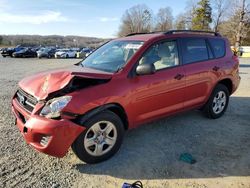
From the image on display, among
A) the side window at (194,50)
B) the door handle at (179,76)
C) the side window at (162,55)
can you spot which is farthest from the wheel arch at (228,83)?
the side window at (162,55)

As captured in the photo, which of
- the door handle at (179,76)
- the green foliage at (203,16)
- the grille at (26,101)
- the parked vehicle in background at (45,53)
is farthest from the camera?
the green foliage at (203,16)

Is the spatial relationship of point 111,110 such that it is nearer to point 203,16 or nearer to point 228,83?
point 228,83

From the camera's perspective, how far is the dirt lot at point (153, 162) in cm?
334

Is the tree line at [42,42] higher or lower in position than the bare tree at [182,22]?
lower

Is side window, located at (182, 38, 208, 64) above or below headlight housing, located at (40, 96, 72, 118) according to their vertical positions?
above

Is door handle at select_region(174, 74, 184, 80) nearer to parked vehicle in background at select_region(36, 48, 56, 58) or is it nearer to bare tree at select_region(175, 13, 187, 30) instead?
parked vehicle in background at select_region(36, 48, 56, 58)

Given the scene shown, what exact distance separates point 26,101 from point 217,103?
3940mm

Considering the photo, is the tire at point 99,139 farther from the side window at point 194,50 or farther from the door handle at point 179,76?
the side window at point 194,50

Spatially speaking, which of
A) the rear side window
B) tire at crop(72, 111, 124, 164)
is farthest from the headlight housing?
the rear side window

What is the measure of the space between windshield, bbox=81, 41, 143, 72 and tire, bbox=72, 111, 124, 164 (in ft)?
2.74

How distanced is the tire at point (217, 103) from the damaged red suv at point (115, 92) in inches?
1.0

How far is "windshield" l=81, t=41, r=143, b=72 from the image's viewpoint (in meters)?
4.22

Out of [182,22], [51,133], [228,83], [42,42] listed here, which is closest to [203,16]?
[182,22]

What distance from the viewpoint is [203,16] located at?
59000 mm
